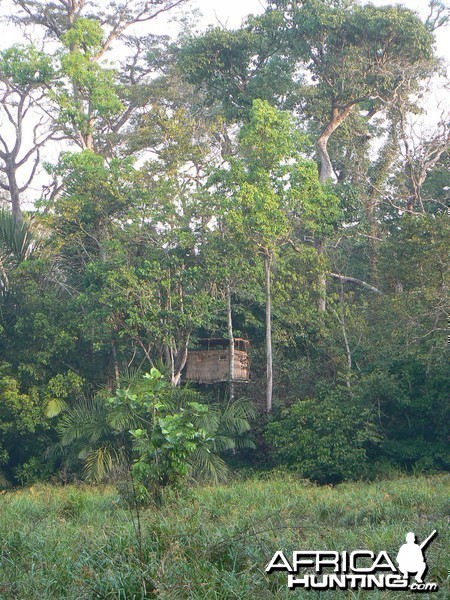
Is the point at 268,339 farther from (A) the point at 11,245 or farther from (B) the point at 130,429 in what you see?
(A) the point at 11,245

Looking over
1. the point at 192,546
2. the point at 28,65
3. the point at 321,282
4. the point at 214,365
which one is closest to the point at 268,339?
the point at 214,365

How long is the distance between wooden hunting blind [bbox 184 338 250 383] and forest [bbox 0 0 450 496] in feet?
0.68

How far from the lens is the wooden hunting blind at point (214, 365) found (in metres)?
21.3

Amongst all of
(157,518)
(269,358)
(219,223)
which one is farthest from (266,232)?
(157,518)

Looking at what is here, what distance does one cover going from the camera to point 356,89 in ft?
80.5

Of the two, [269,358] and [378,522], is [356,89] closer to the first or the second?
[269,358]

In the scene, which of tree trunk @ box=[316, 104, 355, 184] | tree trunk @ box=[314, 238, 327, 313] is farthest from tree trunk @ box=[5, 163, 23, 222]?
tree trunk @ box=[314, 238, 327, 313]

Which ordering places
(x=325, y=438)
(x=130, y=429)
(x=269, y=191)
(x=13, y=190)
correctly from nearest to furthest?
(x=130, y=429)
(x=325, y=438)
(x=269, y=191)
(x=13, y=190)

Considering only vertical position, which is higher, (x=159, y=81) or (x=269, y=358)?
(x=159, y=81)

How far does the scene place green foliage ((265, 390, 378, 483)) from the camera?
724 inches

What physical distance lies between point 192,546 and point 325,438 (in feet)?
37.9

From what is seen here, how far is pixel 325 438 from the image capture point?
18578 mm

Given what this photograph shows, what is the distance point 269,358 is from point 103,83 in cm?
1008

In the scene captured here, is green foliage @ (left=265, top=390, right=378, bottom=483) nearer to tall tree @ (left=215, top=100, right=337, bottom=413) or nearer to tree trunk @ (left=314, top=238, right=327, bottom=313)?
tall tree @ (left=215, top=100, right=337, bottom=413)
